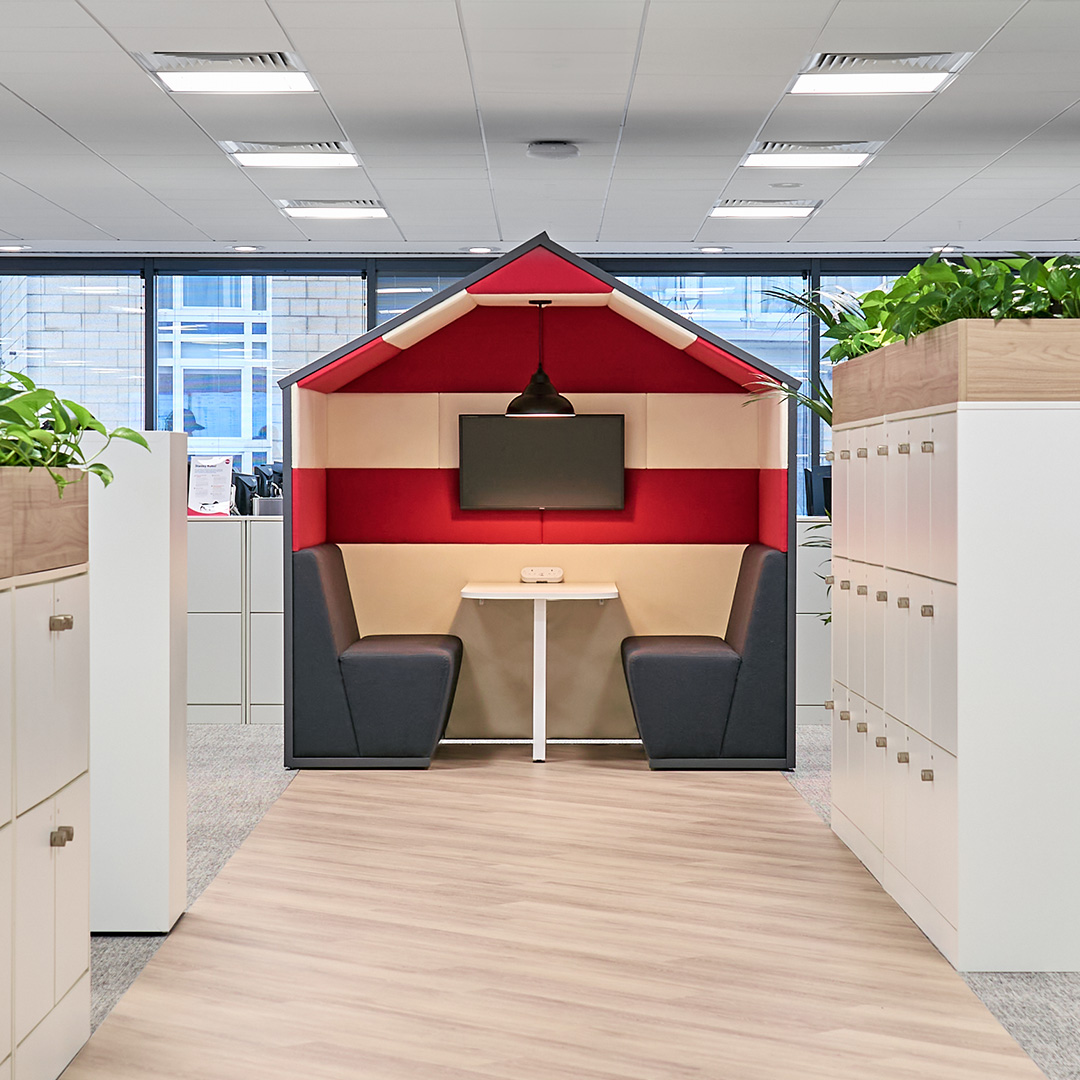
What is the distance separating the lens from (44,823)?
250 centimetres

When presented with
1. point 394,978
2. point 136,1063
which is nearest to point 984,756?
point 394,978

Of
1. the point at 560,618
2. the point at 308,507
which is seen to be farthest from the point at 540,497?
the point at 308,507

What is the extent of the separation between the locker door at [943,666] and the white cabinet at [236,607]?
13.6ft

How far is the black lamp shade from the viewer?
5652 mm

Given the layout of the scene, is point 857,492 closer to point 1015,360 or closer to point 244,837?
point 1015,360

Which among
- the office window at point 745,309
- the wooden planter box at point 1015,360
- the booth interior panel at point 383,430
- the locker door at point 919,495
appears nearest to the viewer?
the wooden planter box at point 1015,360

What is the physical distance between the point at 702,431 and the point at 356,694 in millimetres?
2263

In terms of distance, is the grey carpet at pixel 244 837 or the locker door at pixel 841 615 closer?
the grey carpet at pixel 244 837

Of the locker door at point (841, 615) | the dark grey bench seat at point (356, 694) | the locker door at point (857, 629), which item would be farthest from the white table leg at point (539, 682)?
the locker door at point (857, 629)

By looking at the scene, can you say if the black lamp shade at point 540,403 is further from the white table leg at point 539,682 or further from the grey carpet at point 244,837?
the grey carpet at point 244,837

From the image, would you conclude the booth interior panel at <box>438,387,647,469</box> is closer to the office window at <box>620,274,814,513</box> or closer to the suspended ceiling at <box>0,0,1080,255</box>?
→ the suspended ceiling at <box>0,0,1080,255</box>

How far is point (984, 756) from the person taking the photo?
3184 millimetres

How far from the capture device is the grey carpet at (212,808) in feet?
10.6

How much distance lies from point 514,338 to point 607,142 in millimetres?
1179
